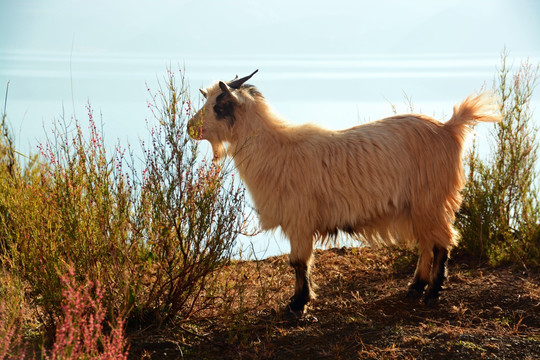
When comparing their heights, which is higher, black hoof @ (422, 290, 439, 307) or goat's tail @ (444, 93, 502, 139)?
goat's tail @ (444, 93, 502, 139)

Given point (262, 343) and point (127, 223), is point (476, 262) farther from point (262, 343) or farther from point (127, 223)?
point (127, 223)

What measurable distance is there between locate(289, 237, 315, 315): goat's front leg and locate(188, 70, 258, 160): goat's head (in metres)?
1.05

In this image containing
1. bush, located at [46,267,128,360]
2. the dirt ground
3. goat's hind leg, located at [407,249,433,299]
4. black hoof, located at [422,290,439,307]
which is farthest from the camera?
goat's hind leg, located at [407,249,433,299]

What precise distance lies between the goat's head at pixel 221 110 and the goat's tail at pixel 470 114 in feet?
6.10

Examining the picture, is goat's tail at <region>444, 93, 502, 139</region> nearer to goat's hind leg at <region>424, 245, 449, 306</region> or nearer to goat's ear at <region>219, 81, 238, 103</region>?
goat's hind leg at <region>424, 245, 449, 306</region>

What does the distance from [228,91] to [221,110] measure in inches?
7.3

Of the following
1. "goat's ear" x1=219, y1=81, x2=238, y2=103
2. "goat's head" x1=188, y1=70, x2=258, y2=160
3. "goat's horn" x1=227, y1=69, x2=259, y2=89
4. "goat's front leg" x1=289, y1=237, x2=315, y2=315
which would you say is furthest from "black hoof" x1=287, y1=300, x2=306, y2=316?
"goat's horn" x1=227, y1=69, x2=259, y2=89

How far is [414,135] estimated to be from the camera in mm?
4918

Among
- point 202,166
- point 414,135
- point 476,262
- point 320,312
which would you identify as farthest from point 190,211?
point 476,262

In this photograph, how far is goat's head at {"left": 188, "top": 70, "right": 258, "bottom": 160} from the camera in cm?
478

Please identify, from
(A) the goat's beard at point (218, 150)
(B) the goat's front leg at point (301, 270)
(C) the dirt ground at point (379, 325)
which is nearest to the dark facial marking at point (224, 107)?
(A) the goat's beard at point (218, 150)

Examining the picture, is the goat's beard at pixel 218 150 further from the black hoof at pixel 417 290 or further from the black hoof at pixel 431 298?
the black hoof at pixel 431 298

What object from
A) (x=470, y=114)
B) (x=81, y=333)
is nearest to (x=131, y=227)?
(x=81, y=333)

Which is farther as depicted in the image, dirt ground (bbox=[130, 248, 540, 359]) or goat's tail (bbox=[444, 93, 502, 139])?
goat's tail (bbox=[444, 93, 502, 139])
